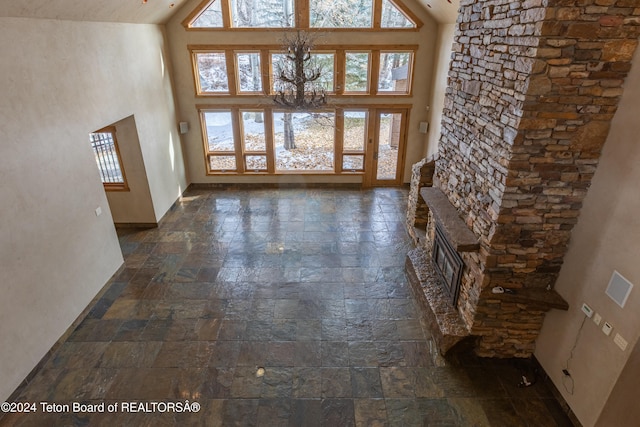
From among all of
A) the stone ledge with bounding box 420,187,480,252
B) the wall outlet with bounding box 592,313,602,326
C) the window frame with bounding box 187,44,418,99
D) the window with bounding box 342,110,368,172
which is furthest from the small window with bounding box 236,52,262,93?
the wall outlet with bounding box 592,313,602,326

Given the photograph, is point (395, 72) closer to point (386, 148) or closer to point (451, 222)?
point (386, 148)

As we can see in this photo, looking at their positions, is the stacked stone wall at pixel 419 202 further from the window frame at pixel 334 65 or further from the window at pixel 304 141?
the window at pixel 304 141

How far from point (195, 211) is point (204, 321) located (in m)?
3.71

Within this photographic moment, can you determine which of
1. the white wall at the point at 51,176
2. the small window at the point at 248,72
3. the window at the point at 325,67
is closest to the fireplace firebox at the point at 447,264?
the window at the point at 325,67

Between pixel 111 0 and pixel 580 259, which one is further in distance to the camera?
pixel 111 0

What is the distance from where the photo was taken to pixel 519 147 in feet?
11.1

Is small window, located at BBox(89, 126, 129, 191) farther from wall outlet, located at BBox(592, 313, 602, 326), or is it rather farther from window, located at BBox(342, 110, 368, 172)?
wall outlet, located at BBox(592, 313, 602, 326)

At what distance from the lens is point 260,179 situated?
31.2 feet

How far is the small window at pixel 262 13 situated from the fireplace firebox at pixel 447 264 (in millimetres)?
5735

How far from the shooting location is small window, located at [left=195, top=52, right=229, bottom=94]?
331 inches

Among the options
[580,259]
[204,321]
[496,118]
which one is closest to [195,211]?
[204,321]

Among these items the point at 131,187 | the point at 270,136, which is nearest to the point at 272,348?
the point at 131,187

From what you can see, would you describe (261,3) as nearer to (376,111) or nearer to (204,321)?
(376,111)

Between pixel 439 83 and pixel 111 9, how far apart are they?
243 inches
